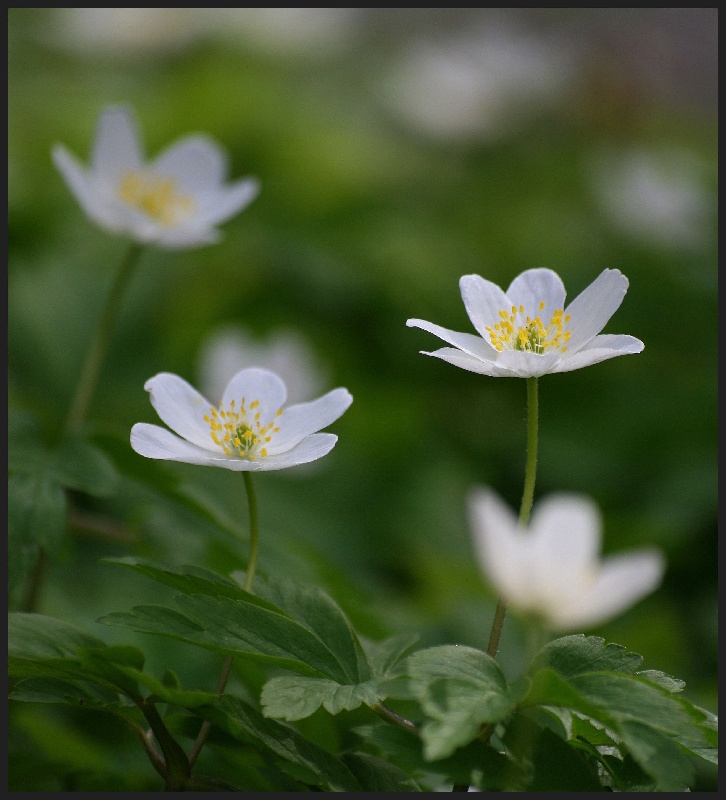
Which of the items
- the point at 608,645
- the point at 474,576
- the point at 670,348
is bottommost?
the point at 474,576

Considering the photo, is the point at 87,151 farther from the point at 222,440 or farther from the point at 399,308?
the point at 222,440

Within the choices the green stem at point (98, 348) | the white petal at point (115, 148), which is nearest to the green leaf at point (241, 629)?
the green stem at point (98, 348)

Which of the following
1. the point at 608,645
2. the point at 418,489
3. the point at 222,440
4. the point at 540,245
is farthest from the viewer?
the point at 540,245

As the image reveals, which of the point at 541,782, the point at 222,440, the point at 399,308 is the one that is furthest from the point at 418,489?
the point at 541,782

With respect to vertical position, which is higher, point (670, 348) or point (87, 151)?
point (87, 151)

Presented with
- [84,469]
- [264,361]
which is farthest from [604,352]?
[264,361]

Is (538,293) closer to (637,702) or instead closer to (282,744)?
(637,702)

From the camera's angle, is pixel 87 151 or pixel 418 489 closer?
pixel 418 489

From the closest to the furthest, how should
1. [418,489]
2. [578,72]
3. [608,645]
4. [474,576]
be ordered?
[608,645] → [474,576] → [418,489] → [578,72]
